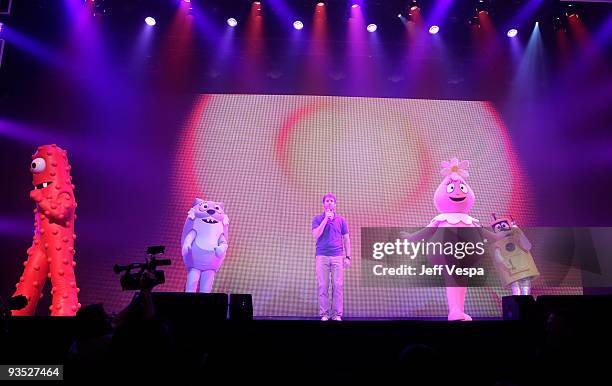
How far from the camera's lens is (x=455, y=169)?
6.06 meters

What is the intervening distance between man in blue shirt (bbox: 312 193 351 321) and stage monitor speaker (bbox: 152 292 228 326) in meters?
2.30

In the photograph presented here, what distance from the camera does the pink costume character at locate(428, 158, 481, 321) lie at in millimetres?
5623

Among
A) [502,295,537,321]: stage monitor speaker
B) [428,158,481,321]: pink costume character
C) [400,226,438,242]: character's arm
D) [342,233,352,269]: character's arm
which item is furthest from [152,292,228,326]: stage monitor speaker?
[428,158,481,321]: pink costume character

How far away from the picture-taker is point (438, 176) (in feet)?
20.2

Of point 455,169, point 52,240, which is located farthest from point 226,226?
point 455,169

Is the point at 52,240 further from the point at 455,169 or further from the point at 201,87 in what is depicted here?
the point at 455,169

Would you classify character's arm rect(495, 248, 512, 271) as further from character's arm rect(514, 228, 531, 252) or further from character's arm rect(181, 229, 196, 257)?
character's arm rect(181, 229, 196, 257)

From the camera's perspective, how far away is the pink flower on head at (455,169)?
6.04 metres

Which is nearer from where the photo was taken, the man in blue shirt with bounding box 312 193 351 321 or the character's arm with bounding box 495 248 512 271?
the man in blue shirt with bounding box 312 193 351 321

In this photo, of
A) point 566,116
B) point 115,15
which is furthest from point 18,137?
point 566,116

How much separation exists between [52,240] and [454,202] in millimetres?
4867

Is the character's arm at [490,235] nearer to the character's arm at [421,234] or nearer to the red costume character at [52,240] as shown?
the character's arm at [421,234]

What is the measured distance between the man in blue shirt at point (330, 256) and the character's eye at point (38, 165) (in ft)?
11.2

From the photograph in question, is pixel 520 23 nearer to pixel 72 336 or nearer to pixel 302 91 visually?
pixel 302 91
